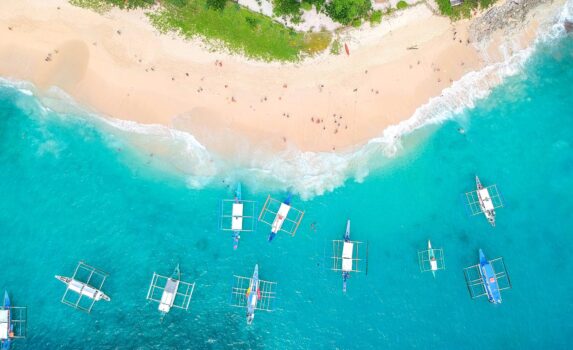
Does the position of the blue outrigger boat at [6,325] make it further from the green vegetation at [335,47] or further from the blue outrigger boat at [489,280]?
the blue outrigger boat at [489,280]

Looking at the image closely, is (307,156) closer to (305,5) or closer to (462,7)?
(305,5)

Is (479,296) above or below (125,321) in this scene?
above

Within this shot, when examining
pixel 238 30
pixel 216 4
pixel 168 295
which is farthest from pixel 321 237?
pixel 216 4

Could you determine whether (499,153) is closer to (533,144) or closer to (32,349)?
(533,144)

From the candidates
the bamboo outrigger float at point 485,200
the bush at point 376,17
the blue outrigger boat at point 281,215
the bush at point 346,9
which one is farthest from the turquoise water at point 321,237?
the bush at point 346,9

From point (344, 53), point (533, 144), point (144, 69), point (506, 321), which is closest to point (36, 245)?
point (144, 69)

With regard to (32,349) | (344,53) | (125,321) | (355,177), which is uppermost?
(344,53)

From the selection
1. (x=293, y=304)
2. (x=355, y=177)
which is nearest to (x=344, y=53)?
(x=355, y=177)
